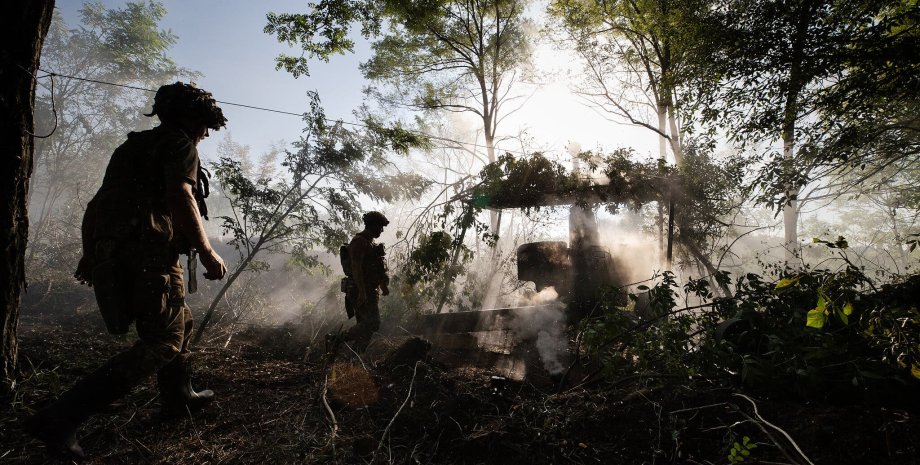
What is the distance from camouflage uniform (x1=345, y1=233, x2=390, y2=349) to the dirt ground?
1404 millimetres

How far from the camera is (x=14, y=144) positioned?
2369 mm

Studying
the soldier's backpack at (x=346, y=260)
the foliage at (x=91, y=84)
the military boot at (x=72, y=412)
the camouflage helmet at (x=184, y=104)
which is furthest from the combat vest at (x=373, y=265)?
the foliage at (x=91, y=84)

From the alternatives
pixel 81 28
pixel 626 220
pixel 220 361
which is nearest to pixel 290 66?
pixel 220 361

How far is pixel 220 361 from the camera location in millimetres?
3938

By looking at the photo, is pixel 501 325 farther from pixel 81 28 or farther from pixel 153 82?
pixel 81 28

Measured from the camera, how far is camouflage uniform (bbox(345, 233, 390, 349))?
15.1 feet

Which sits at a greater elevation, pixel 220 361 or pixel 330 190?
pixel 330 190

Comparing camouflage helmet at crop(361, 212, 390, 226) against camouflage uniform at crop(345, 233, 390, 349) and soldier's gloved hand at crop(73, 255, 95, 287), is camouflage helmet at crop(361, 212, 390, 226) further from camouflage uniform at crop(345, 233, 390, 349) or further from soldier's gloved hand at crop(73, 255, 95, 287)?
soldier's gloved hand at crop(73, 255, 95, 287)

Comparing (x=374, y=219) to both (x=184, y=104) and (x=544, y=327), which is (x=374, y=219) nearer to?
(x=184, y=104)

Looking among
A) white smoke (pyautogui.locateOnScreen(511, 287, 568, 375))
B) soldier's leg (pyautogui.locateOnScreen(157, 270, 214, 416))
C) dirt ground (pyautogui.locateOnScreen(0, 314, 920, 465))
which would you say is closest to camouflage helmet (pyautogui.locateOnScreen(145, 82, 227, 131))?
soldier's leg (pyautogui.locateOnScreen(157, 270, 214, 416))

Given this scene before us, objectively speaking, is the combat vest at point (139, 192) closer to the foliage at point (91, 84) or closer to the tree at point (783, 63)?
the tree at point (783, 63)

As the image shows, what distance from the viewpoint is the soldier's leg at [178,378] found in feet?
7.22

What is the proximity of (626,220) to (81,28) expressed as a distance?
45980 millimetres

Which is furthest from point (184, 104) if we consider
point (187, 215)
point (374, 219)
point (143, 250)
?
point (374, 219)
